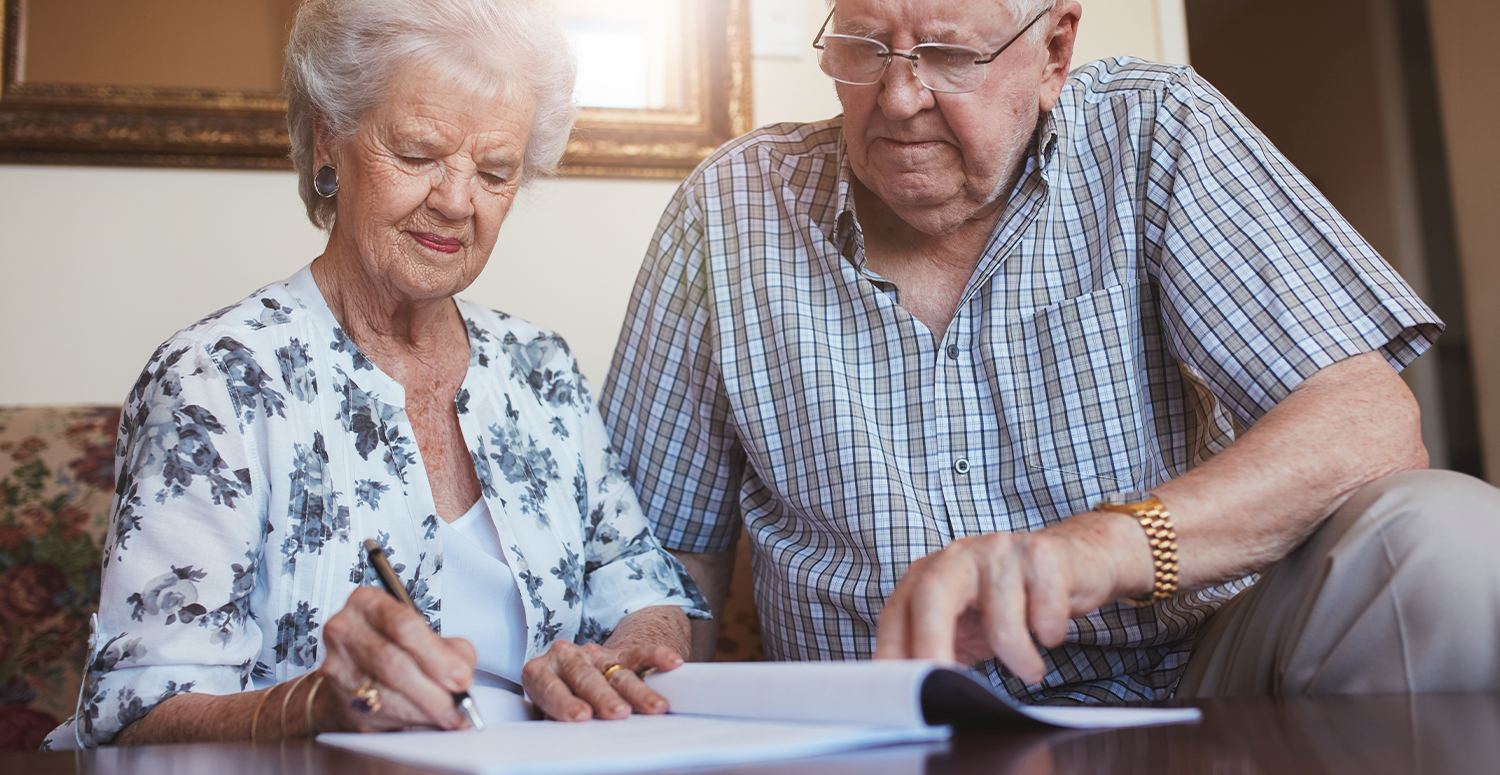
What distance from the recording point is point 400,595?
0.78 metres

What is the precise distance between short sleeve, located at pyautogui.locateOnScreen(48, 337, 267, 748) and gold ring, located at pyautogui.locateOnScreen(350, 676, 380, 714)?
251 millimetres

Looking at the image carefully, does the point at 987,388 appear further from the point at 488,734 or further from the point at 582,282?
the point at 582,282

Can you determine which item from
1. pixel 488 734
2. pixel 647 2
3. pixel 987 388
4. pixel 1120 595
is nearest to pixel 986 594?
pixel 1120 595

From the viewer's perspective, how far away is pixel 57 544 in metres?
1.53

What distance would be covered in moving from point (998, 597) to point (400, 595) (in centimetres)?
44

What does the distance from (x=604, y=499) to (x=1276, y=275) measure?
822 mm

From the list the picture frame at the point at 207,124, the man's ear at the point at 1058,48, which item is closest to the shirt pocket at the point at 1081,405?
the man's ear at the point at 1058,48

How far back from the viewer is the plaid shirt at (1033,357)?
45.5 inches

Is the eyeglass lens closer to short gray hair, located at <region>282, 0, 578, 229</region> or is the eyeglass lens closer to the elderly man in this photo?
the elderly man

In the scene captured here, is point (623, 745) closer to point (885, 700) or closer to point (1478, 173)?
point (885, 700)

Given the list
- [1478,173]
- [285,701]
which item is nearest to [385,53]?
[285,701]

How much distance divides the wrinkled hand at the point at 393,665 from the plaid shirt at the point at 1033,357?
2.05ft

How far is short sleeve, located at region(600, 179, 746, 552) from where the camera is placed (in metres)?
1.43

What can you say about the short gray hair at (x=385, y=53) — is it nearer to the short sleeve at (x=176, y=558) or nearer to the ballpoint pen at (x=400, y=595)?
the short sleeve at (x=176, y=558)
